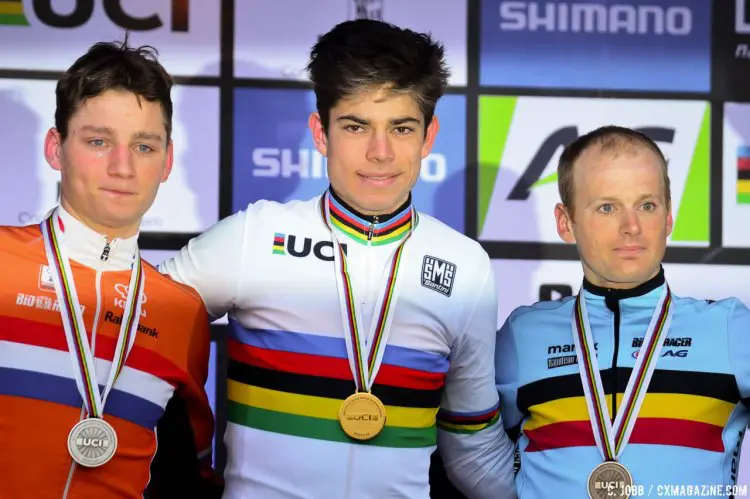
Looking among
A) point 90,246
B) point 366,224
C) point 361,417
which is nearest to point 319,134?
point 366,224

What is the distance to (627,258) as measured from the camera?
9.39 feet

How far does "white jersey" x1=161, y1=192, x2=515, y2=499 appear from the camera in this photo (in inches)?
107

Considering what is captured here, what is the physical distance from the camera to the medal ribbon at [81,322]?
8.57ft

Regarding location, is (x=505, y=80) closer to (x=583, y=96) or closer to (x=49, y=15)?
(x=583, y=96)

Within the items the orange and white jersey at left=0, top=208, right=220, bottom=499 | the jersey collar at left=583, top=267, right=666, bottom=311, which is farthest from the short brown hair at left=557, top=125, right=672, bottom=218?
the orange and white jersey at left=0, top=208, right=220, bottom=499

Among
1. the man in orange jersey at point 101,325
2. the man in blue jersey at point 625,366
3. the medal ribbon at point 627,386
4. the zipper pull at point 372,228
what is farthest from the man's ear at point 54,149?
the medal ribbon at point 627,386

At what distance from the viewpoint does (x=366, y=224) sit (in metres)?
2.87

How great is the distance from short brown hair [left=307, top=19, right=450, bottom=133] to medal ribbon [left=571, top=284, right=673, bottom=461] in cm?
79

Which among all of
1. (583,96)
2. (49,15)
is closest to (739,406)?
(583,96)

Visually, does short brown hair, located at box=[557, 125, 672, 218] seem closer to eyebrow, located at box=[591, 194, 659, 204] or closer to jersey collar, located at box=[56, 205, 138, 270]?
eyebrow, located at box=[591, 194, 659, 204]

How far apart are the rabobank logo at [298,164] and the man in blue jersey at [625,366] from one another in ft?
2.42

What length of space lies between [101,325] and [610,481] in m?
1.41

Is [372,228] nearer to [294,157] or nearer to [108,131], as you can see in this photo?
[108,131]

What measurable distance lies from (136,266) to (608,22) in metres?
1.96
